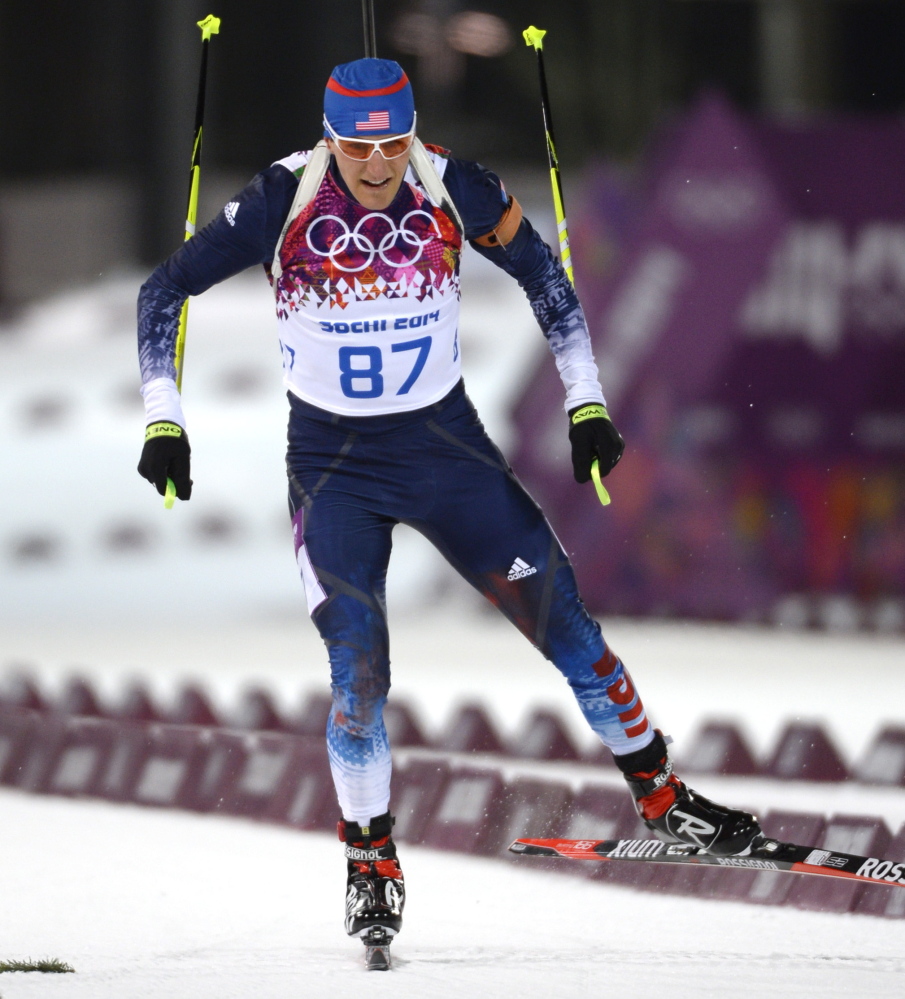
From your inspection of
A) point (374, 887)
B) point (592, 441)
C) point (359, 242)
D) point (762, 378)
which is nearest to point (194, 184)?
point (359, 242)

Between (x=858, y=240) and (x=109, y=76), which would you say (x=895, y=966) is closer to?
(x=858, y=240)

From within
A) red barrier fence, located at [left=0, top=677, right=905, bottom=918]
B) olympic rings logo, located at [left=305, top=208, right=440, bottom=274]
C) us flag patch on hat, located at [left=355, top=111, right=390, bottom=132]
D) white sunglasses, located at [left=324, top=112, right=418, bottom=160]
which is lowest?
red barrier fence, located at [left=0, top=677, right=905, bottom=918]

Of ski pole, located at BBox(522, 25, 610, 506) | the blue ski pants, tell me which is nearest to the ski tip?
the blue ski pants

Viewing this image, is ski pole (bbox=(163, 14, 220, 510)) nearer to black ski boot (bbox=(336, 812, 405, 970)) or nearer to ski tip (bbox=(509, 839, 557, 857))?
black ski boot (bbox=(336, 812, 405, 970))

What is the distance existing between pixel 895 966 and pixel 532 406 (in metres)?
6.84

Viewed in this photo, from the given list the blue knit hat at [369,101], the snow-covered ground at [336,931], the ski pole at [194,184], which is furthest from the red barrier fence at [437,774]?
the blue knit hat at [369,101]

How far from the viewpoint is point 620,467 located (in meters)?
10.8

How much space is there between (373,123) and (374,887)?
1.99m

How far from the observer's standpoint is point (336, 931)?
538 centimetres

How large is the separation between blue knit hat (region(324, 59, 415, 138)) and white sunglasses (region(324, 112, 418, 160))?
0.01 metres

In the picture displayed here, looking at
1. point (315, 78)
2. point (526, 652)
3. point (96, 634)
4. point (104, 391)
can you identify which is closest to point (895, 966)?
point (526, 652)

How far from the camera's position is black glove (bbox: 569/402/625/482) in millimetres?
5008

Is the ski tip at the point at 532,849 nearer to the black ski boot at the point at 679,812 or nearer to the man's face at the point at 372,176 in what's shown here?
the black ski boot at the point at 679,812

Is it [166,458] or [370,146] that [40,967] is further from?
[370,146]
